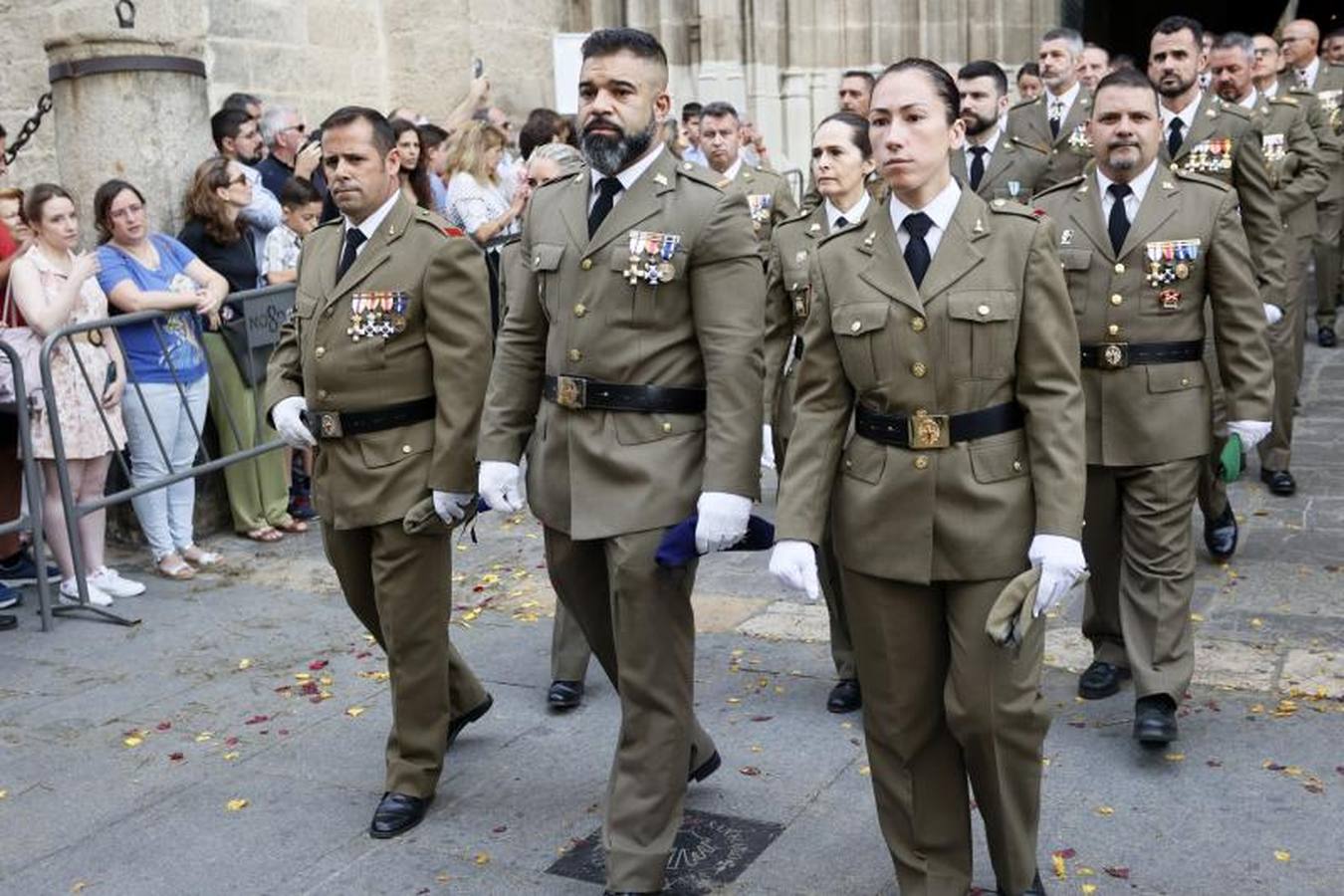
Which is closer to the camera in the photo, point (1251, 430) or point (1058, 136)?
point (1251, 430)

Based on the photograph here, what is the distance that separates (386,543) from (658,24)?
10.8 metres

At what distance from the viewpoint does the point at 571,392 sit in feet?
13.9

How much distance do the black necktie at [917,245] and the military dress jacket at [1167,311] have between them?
178cm

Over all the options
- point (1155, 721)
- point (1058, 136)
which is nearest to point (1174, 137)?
point (1058, 136)

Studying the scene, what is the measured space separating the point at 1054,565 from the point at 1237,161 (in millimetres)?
3654

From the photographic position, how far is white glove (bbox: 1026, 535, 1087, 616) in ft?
11.6

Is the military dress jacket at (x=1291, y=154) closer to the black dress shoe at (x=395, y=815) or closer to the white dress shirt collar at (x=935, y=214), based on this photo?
the white dress shirt collar at (x=935, y=214)

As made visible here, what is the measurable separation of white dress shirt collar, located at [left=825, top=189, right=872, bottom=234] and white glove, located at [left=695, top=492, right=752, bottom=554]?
6.80 feet

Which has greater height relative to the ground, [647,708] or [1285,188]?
[1285,188]

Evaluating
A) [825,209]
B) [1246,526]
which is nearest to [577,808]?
[825,209]

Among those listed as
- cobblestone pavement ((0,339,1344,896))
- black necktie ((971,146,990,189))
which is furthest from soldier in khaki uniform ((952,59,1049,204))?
cobblestone pavement ((0,339,1344,896))

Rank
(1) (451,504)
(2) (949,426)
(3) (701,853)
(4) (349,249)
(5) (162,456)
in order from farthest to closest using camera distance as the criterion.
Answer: (5) (162,456) < (4) (349,249) < (1) (451,504) < (3) (701,853) < (2) (949,426)

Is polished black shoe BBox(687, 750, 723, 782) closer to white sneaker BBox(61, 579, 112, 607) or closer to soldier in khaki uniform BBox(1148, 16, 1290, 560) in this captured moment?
soldier in khaki uniform BBox(1148, 16, 1290, 560)

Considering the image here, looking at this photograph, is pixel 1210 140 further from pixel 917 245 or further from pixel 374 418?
pixel 374 418
